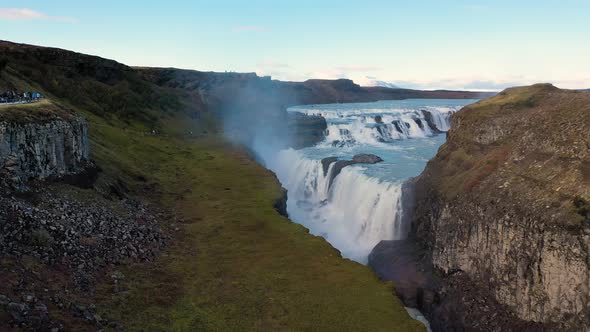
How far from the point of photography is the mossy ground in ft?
82.1

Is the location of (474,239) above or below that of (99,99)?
below

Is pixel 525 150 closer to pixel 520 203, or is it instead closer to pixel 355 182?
pixel 520 203

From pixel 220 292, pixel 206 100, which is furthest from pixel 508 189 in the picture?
pixel 206 100

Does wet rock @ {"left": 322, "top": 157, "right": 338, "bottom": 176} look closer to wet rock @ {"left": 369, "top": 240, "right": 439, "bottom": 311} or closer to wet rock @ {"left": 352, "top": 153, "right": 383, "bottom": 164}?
wet rock @ {"left": 352, "top": 153, "right": 383, "bottom": 164}

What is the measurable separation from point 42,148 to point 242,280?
17.2 metres

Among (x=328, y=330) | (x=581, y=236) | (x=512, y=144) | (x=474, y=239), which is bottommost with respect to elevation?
(x=328, y=330)

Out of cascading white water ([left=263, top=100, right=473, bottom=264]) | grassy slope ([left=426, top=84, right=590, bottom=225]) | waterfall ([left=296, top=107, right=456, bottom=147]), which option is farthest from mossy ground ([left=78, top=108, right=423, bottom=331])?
waterfall ([left=296, top=107, right=456, bottom=147])

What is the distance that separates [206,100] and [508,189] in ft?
413

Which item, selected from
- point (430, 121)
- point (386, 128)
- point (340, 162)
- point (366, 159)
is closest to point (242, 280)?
point (340, 162)

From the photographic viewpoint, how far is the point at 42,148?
110 feet

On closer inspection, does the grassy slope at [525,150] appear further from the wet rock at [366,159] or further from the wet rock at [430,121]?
the wet rock at [430,121]

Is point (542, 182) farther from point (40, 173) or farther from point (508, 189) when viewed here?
point (40, 173)

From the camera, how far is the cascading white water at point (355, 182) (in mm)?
47031

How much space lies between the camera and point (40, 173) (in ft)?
107
